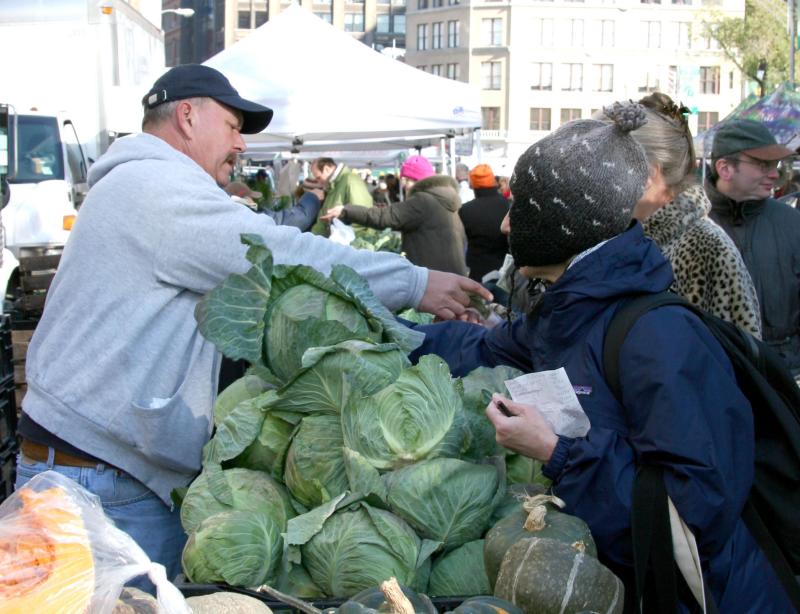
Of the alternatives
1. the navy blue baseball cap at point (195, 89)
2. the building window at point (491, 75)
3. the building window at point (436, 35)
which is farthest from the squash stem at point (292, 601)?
the building window at point (436, 35)

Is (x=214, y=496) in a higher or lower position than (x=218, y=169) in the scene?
lower

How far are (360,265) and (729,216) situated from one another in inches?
98.4

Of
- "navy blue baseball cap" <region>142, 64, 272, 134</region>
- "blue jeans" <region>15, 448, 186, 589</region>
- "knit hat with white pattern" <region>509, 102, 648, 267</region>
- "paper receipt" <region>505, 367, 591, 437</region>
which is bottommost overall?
"blue jeans" <region>15, 448, 186, 589</region>

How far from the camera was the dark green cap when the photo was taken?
13.6 feet

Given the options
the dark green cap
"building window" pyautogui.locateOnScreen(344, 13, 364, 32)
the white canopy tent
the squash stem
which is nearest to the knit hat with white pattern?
the squash stem

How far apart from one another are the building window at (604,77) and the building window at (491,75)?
898 centimetres

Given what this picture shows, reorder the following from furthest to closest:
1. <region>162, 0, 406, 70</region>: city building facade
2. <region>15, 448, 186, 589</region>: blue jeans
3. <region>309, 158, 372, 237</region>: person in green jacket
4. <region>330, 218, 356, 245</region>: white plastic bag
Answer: <region>162, 0, 406, 70</region>: city building facade < <region>309, 158, 372, 237</region>: person in green jacket < <region>330, 218, 356, 245</region>: white plastic bag < <region>15, 448, 186, 589</region>: blue jeans

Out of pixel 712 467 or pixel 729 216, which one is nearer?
pixel 712 467

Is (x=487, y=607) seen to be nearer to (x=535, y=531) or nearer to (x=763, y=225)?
(x=535, y=531)

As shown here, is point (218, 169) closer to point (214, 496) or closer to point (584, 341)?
point (214, 496)

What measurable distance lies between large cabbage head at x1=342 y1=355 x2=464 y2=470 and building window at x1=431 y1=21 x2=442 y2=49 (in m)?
95.6

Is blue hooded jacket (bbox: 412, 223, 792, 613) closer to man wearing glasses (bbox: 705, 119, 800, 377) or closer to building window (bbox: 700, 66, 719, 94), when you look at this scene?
man wearing glasses (bbox: 705, 119, 800, 377)

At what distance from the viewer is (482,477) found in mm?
1945

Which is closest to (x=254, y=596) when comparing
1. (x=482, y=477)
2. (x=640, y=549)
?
(x=482, y=477)
